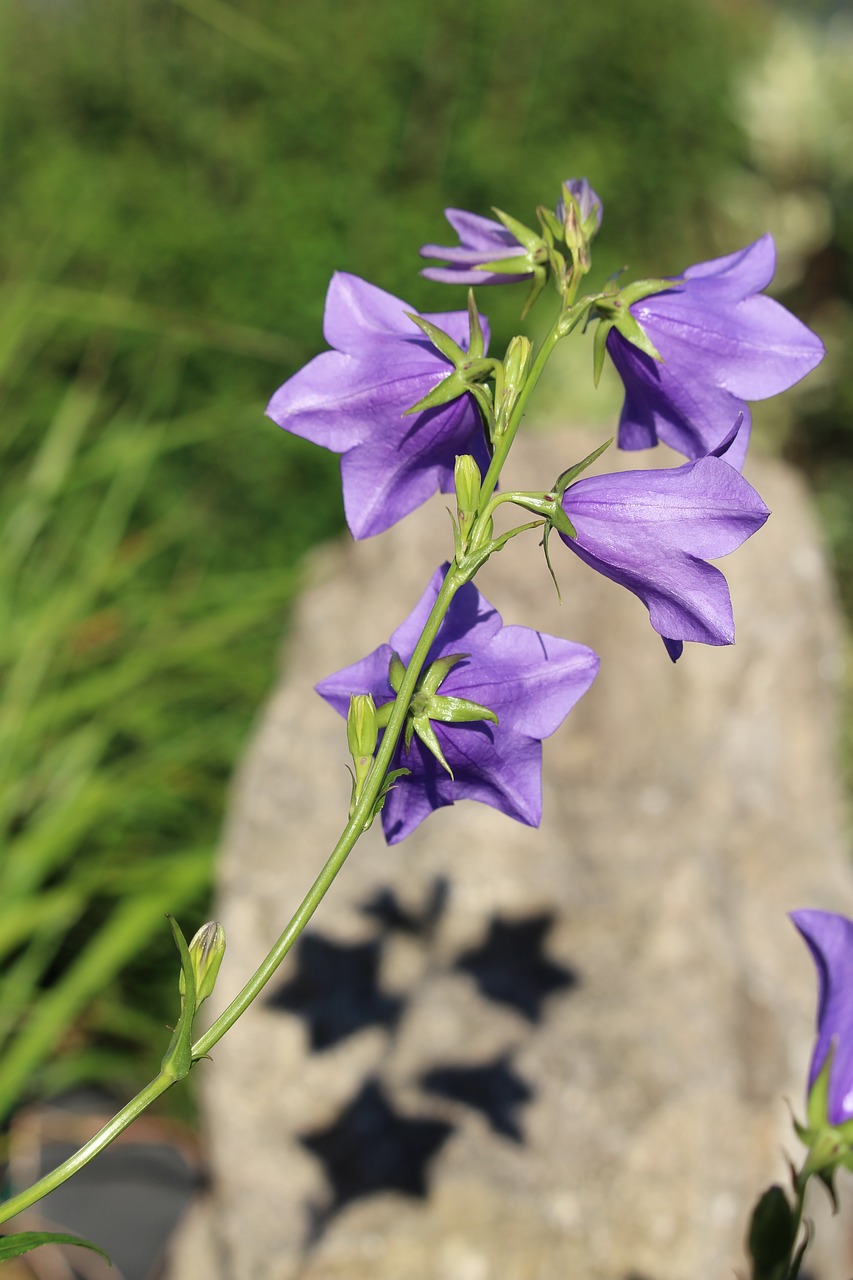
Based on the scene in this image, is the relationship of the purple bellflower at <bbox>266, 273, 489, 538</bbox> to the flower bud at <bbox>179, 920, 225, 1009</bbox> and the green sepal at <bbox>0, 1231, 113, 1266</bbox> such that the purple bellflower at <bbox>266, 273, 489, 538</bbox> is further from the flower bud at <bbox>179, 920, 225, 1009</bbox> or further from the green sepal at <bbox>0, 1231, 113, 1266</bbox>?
the green sepal at <bbox>0, 1231, 113, 1266</bbox>

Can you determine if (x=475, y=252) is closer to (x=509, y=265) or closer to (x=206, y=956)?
(x=509, y=265)

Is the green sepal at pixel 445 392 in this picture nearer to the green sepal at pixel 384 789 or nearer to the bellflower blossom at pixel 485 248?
the bellflower blossom at pixel 485 248

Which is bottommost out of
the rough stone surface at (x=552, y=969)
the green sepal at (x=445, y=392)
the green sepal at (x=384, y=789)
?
the rough stone surface at (x=552, y=969)

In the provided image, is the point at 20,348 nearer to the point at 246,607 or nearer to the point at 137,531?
the point at 137,531

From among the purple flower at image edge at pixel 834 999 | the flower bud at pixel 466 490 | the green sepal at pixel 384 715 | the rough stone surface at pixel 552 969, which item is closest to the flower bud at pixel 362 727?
the green sepal at pixel 384 715

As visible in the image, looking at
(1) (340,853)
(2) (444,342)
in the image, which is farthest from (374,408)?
(1) (340,853)
